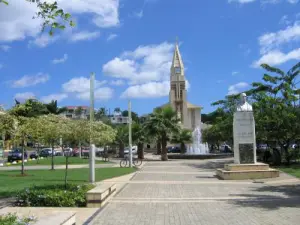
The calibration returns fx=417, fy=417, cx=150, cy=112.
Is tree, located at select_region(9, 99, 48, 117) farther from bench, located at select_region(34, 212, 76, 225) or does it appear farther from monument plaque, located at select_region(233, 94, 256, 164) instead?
monument plaque, located at select_region(233, 94, 256, 164)

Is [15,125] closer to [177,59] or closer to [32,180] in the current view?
[32,180]

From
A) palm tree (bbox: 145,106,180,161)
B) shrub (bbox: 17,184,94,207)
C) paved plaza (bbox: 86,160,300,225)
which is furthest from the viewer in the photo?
palm tree (bbox: 145,106,180,161)

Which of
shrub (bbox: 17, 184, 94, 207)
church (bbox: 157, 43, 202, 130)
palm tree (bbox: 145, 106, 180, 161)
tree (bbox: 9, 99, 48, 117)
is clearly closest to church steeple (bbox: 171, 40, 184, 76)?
church (bbox: 157, 43, 202, 130)

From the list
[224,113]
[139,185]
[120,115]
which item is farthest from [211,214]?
[120,115]

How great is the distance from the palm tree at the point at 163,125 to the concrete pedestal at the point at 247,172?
23030 millimetres

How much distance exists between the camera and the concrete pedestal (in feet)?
68.5

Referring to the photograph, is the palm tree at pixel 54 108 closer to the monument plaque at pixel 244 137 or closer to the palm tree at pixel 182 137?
the palm tree at pixel 182 137

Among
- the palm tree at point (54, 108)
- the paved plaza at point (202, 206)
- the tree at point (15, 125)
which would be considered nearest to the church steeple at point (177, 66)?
the palm tree at point (54, 108)

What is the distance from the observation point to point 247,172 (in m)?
21.1

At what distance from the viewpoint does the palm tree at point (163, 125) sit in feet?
147

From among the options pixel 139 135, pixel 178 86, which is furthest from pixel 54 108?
pixel 178 86

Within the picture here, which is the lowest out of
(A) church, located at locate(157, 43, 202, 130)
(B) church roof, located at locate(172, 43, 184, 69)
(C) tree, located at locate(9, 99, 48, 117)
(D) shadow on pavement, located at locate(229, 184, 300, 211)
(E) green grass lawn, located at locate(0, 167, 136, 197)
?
(D) shadow on pavement, located at locate(229, 184, 300, 211)

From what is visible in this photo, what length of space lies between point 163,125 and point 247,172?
78.0ft

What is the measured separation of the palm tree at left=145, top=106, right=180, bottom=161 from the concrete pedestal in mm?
23030
